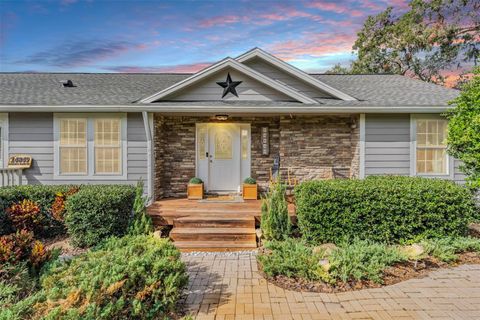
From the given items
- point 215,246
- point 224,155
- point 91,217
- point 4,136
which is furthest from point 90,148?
point 215,246

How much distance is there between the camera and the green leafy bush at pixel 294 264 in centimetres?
364

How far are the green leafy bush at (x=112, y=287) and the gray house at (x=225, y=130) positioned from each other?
3964 mm

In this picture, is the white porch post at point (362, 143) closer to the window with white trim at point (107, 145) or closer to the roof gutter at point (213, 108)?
the roof gutter at point (213, 108)

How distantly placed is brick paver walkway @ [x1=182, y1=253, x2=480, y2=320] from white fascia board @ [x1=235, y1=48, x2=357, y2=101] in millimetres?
4706

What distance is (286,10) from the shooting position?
993cm

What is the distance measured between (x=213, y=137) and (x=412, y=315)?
6.37 metres

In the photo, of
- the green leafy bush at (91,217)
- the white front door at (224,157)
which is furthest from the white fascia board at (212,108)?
the green leafy bush at (91,217)

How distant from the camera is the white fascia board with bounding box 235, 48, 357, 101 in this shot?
7396mm

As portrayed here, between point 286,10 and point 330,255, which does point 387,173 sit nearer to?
point 330,255

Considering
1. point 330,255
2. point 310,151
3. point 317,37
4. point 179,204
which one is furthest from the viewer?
point 317,37

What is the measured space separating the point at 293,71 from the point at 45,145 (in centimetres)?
663

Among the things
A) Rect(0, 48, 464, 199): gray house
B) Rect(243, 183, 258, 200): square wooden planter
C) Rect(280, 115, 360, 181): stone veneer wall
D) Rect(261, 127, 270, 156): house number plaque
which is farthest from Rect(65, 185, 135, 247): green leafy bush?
Rect(280, 115, 360, 181): stone veneer wall

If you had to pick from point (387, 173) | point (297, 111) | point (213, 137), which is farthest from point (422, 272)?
point (213, 137)

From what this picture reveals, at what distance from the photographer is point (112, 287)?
2.64 m
